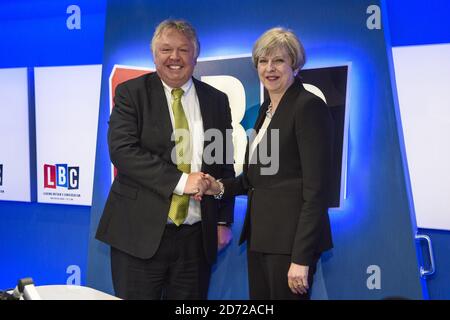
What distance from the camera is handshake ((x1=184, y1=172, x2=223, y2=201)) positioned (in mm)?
2666

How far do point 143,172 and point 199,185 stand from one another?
306 millimetres

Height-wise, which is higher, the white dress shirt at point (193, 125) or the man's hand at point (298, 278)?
the white dress shirt at point (193, 125)

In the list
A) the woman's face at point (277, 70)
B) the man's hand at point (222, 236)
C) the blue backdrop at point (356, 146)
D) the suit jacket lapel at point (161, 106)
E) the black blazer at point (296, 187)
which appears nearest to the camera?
the black blazer at point (296, 187)

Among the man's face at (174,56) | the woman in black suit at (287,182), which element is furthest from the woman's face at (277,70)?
the man's face at (174,56)

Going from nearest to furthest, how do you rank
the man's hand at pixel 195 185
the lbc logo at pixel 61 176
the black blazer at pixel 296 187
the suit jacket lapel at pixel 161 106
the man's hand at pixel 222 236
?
the black blazer at pixel 296 187 → the man's hand at pixel 195 185 → the suit jacket lapel at pixel 161 106 → the man's hand at pixel 222 236 → the lbc logo at pixel 61 176

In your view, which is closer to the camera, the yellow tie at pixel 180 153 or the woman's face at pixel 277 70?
the woman's face at pixel 277 70

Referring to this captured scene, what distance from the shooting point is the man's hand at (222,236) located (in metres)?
3.10

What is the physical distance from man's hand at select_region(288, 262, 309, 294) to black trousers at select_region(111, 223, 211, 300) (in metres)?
0.65

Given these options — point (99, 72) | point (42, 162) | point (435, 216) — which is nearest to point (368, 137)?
point (435, 216)

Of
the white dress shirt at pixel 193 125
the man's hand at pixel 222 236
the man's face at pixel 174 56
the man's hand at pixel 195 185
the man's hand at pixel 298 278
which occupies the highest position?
the man's face at pixel 174 56

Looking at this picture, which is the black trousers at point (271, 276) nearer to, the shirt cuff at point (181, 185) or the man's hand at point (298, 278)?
the man's hand at point (298, 278)

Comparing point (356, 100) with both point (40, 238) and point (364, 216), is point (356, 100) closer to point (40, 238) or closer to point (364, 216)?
point (364, 216)

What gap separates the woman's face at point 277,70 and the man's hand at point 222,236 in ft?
3.22

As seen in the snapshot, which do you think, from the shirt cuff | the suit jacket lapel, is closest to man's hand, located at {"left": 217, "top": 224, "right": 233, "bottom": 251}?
the shirt cuff
